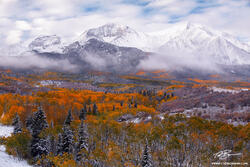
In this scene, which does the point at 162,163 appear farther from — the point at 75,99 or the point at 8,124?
the point at 75,99

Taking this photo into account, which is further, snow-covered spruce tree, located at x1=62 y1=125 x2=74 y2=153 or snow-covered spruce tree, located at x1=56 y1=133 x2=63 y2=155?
snow-covered spruce tree, located at x1=56 y1=133 x2=63 y2=155

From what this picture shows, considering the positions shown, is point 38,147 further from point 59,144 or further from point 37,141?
point 59,144

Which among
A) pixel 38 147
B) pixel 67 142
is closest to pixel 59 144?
pixel 67 142

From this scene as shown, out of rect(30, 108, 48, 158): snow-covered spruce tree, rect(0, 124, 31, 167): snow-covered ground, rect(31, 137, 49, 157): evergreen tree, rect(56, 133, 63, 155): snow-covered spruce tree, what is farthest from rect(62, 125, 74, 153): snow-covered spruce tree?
rect(0, 124, 31, 167): snow-covered ground

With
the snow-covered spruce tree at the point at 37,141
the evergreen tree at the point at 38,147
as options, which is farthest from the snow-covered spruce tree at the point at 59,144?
the snow-covered spruce tree at the point at 37,141

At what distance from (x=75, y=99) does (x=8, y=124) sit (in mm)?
49015

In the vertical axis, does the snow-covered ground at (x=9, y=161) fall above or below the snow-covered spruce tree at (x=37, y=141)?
below

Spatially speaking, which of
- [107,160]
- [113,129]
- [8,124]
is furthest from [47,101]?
[107,160]

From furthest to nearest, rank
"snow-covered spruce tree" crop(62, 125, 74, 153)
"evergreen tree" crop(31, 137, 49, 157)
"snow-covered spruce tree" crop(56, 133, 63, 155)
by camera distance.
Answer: "evergreen tree" crop(31, 137, 49, 157) < "snow-covered spruce tree" crop(56, 133, 63, 155) < "snow-covered spruce tree" crop(62, 125, 74, 153)

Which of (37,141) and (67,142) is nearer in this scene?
(67,142)

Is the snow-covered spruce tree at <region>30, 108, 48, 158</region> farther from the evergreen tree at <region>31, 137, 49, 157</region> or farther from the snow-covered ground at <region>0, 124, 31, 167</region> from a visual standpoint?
the snow-covered ground at <region>0, 124, 31, 167</region>

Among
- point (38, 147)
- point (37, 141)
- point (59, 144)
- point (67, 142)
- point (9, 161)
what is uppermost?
point (67, 142)

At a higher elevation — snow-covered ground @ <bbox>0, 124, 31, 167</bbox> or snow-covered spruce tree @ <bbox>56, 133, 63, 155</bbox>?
snow-covered spruce tree @ <bbox>56, 133, 63, 155</bbox>

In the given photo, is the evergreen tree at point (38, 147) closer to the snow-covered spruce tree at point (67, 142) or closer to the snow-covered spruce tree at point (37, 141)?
the snow-covered spruce tree at point (37, 141)
